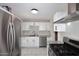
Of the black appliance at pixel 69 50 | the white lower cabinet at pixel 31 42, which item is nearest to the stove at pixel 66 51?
the black appliance at pixel 69 50

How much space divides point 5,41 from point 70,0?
3.23 ft

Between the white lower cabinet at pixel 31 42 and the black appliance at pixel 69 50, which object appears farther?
the white lower cabinet at pixel 31 42

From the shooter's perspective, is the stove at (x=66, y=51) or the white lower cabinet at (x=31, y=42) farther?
the white lower cabinet at (x=31, y=42)

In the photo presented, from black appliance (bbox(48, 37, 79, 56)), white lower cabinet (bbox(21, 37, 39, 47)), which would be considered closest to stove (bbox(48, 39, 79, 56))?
black appliance (bbox(48, 37, 79, 56))

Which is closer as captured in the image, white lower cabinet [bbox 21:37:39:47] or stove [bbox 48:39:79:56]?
stove [bbox 48:39:79:56]

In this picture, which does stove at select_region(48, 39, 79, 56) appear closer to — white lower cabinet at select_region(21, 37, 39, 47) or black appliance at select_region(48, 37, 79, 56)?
black appliance at select_region(48, 37, 79, 56)

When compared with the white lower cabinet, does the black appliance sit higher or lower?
higher

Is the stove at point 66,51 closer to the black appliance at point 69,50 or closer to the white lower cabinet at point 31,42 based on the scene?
the black appliance at point 69,50

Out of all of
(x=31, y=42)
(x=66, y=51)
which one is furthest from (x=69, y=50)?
(x=31, y=42)

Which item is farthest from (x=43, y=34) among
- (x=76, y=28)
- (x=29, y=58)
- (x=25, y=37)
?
(x=29, y=58)

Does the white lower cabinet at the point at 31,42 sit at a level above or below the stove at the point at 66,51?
below

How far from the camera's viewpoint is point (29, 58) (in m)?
0.69

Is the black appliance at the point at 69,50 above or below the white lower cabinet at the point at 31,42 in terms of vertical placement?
above

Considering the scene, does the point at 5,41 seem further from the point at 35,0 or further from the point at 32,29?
the point at 32,29
